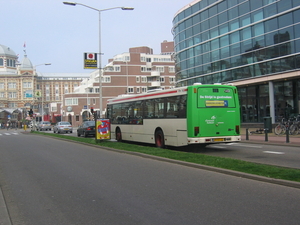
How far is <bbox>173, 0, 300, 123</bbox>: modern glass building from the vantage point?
1065 inches

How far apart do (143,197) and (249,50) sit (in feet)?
86.8

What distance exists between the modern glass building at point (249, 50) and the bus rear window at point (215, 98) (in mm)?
14098

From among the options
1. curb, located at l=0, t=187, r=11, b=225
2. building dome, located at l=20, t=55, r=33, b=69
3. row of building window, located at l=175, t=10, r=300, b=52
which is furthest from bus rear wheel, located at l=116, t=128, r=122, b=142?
building dome, located at l=20, t=55, r=33, b=69

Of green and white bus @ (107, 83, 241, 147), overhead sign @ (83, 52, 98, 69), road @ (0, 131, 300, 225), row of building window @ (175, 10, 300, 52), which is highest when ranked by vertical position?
row of building window @ (175, 10, 300, 52)

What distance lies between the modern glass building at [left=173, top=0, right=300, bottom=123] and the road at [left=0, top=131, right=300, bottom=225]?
20.8m

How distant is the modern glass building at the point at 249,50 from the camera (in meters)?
27.1

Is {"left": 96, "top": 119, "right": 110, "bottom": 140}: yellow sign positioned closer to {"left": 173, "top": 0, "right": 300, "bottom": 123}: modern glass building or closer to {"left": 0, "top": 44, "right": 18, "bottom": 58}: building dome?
{"left": 173, "top": 0, "right": 300, "bottom": 123}: modern glass building

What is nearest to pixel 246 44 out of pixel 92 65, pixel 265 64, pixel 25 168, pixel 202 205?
pixel 265 64

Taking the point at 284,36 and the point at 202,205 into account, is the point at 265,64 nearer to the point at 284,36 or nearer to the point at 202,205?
the point at 284,36

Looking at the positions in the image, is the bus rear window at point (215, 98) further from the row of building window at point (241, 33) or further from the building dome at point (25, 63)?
the building dome at point (25, 63)

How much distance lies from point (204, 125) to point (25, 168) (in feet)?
23.8

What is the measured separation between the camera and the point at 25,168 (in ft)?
37.4

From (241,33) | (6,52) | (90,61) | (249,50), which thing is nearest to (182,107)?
(90,61)

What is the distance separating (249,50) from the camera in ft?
100
